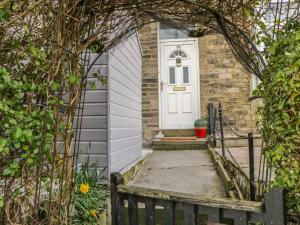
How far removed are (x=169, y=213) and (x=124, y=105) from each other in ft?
11.3

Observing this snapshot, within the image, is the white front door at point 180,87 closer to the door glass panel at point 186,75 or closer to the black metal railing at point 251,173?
the door glass panel at point 186,75

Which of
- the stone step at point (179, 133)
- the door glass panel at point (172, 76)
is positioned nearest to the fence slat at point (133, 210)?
the stone step at point (179, 133)

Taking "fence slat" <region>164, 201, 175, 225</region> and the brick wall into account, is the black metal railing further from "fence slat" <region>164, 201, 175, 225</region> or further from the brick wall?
the brick wall

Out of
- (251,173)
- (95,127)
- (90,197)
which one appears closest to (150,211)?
(251,173)

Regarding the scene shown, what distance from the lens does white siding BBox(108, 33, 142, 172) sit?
4133mm

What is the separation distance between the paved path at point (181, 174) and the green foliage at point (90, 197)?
81 centimetres

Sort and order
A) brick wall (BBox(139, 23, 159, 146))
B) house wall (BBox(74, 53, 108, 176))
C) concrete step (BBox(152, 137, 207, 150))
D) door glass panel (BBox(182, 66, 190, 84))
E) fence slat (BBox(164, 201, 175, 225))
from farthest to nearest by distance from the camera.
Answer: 1. door glass panel (BBox(182, 66, 190, 84))
2. brick wall (BBox(139, 23, 159, 146))
3. concrete step (BBox(152, 137, 207, 150))
4. house wall (BBox(74, 53, 108, 176))
5. fence slat (BBox(164, 201, 175, 225))

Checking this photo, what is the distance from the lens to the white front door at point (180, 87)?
7945 millimetres

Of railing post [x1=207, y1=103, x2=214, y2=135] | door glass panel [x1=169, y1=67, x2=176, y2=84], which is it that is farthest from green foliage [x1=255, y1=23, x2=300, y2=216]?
door glass panel [x1=169, y1=67, x2=176, y2=84]

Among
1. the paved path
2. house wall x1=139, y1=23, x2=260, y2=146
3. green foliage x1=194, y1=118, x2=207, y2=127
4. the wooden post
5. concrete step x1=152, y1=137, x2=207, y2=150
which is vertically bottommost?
the paved path

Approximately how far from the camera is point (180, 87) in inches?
316

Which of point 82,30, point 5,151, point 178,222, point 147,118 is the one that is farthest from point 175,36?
point 5,151

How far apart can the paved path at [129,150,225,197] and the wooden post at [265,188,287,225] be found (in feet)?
8.55

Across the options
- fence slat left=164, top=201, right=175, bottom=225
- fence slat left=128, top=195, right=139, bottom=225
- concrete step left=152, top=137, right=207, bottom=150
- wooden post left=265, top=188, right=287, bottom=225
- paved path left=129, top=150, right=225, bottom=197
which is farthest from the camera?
concrete step left=152, top=137, right=207, bottom=150
